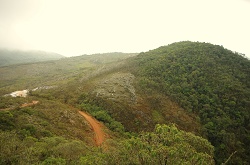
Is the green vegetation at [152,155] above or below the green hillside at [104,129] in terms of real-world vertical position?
above

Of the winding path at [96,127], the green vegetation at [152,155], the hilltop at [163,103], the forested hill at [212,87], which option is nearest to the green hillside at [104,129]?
the green vegetation at [152,155]

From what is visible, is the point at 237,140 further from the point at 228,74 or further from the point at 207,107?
the point at 228,74

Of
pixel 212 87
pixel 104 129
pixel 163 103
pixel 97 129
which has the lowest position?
pixel 104 129

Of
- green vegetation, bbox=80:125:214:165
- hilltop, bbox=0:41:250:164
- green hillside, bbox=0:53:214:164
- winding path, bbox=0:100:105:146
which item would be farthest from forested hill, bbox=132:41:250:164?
green vegetation, bbox=80:125:214:165

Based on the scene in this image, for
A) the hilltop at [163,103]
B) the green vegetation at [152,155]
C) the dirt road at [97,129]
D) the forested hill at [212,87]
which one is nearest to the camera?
the green vegetation at [152,155]

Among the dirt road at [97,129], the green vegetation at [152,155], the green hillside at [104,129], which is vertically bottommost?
the dirt road at [97,129]

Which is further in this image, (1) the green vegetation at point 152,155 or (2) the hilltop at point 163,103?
(2) the hilltop at point 163,103

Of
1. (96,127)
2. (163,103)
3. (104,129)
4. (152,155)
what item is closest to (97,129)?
(96,127)

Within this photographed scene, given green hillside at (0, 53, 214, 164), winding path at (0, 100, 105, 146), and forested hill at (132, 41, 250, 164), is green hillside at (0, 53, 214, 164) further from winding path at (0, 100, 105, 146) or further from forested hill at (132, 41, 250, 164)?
forested hill at (132, 41, 250, 164)

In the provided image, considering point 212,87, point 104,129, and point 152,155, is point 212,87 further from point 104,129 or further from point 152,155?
point 152,155

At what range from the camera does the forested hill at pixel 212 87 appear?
3706cm

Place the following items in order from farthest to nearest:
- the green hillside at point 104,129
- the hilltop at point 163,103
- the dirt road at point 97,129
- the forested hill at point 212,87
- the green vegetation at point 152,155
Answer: the forested hill at point 212,87 → the hilltop at point 163,103 → the dirt road at point 97,129 → the green hillside at point 104,129 → the green vegetation at point 152,155

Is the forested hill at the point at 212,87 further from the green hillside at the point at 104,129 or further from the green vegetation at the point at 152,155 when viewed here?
the green vegetation at the point at 152,155

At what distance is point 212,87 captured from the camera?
47.9 m
